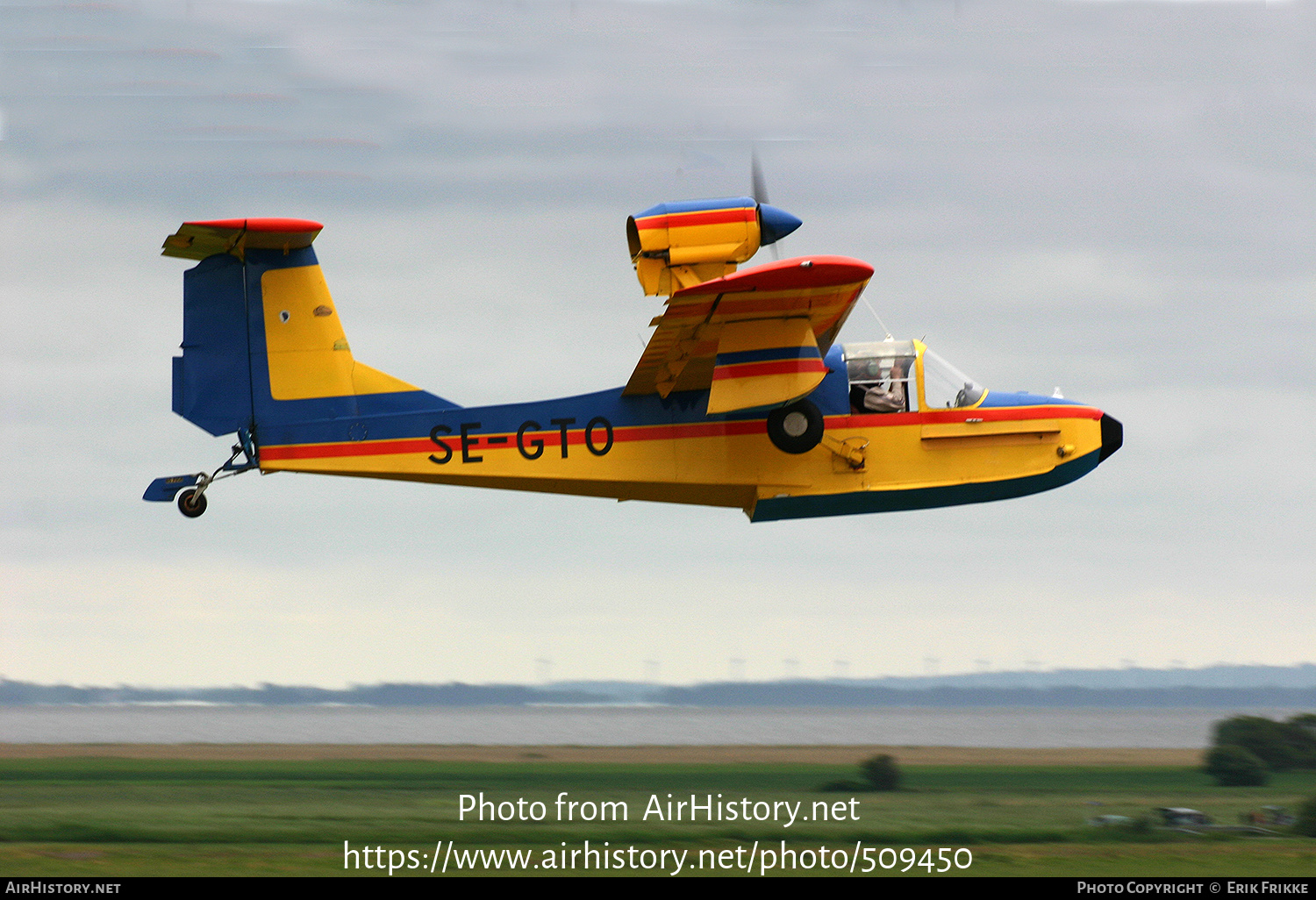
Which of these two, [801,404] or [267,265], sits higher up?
[267,265]

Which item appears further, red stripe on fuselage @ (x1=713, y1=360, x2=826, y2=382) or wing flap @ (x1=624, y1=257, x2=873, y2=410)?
red stripe on fuselage @ (x1=713, y1=360, x2=826, y2=382)

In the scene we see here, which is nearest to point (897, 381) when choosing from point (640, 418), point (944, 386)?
point (944, 386)

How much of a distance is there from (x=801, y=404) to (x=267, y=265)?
6386 millimetres

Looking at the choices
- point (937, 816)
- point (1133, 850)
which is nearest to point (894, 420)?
point (1133, 850)

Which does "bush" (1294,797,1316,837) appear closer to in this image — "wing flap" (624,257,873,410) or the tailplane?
"wing flap" (624,257,873,410)

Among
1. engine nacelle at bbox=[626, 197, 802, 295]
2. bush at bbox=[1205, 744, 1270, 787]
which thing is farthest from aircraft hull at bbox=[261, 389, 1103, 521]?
bush at bbox=[1205, 744, 1270, 787]

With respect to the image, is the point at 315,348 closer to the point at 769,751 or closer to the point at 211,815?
the point at 211,815

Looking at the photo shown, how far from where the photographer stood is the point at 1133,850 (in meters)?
18.6

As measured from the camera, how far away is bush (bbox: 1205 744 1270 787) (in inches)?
1073

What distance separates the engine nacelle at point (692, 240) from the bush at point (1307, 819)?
48.5 ft

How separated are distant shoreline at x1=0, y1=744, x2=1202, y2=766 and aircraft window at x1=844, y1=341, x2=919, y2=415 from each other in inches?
669

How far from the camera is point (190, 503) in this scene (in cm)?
1367

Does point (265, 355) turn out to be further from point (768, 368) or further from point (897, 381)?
point (897, 381)
